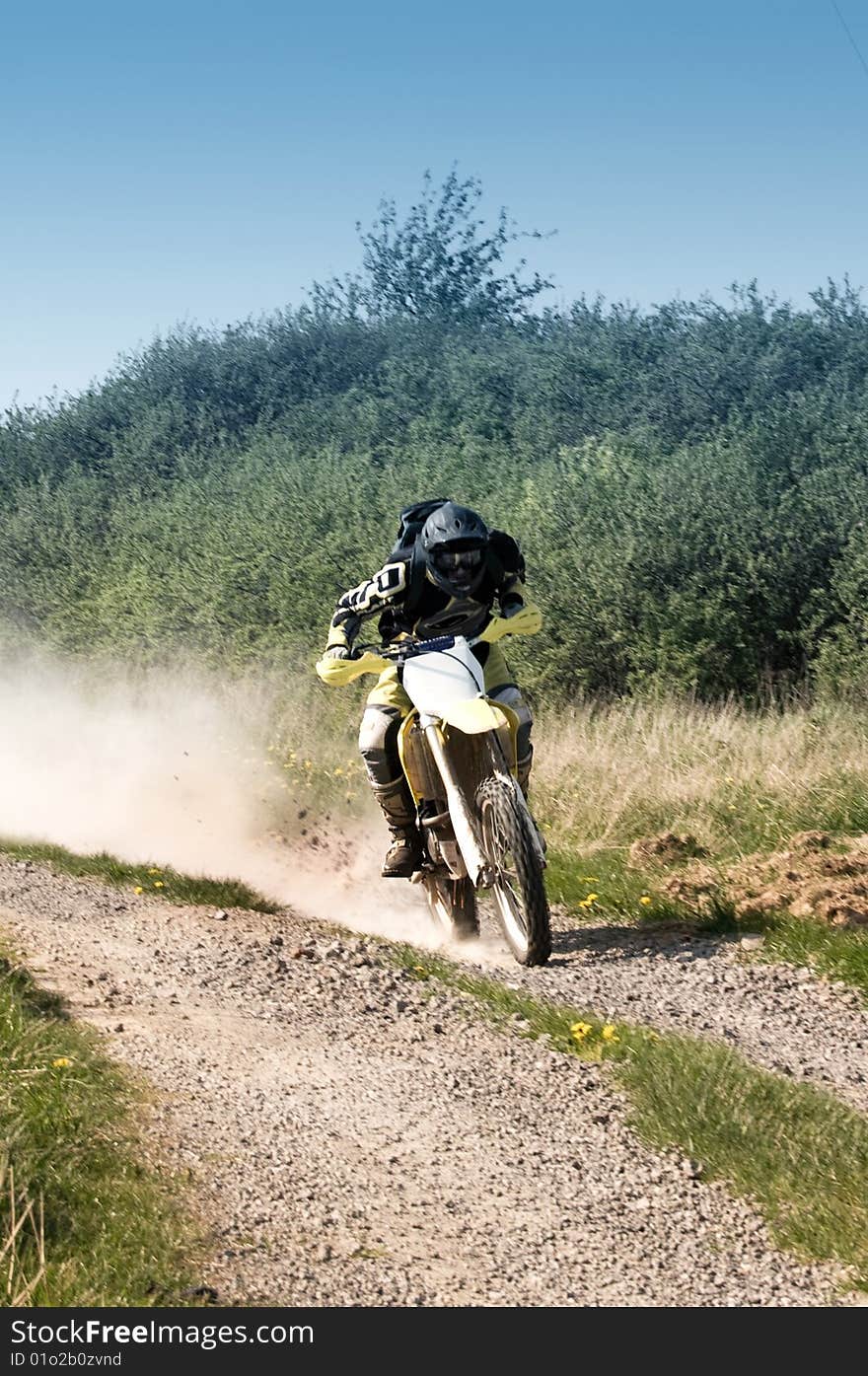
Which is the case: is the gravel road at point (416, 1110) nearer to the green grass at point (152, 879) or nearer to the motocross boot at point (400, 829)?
the green grass at point (152, 879)

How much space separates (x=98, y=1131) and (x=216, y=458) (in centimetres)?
3237

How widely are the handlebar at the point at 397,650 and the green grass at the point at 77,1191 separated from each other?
3.13 m

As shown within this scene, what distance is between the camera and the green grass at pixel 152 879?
9.24 m

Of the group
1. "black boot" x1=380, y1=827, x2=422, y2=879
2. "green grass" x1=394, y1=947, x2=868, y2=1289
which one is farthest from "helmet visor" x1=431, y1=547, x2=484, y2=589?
"green grass" x1=394, y1=947, x2=868, y2=1289

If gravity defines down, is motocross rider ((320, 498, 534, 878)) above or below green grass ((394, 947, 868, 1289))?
above

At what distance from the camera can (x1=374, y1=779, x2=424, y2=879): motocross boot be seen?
870 centimetres

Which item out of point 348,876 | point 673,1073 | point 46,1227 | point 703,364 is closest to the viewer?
point 46,1227

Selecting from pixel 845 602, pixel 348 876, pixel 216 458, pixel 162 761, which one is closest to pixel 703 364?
pixel 216 458

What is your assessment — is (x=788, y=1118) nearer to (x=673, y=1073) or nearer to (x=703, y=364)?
(x=673, y=1073)

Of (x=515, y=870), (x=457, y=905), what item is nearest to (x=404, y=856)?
(x=457, y=905)

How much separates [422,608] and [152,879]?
9.98 feet

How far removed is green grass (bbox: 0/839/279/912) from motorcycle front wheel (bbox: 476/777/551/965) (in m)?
1.95

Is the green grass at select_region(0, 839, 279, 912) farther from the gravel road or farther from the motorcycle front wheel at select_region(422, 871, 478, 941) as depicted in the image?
the motorcycle front wheel at select_region(422, 871, 478, 941)

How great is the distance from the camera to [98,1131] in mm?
4883
